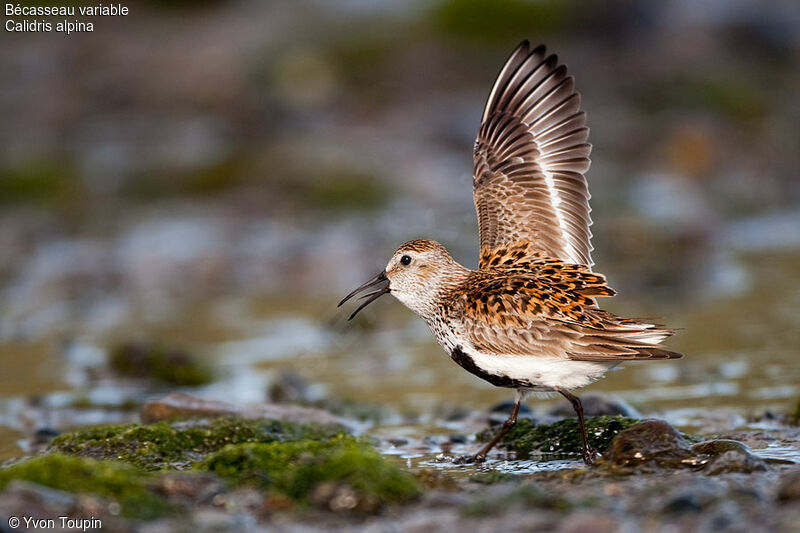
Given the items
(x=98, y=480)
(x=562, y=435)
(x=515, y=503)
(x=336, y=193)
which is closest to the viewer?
(x=515, y=503)

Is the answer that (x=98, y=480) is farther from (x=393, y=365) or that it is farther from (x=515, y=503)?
(x=393, y=365)

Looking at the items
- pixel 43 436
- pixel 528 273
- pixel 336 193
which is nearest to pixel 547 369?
pixel 528 273

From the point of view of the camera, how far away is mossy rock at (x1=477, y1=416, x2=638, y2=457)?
7.26 m

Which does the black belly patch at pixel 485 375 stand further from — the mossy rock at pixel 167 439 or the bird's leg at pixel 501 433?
the mossy rock at pixel 167 439

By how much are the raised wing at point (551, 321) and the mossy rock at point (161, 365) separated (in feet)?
14.9

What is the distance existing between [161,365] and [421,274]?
438cm

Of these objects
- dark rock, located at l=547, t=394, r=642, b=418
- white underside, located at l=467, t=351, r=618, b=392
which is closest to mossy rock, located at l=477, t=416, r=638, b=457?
white underside, located at l=467, t=351, r=618, b=392

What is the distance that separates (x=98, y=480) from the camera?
597 cm

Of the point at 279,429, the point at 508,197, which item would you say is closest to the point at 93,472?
the point at 279,429

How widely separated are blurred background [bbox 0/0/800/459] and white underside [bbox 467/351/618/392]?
84.8 inches

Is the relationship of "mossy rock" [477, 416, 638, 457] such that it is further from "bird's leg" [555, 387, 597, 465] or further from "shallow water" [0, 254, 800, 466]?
"shallow water" [0, 254, 800, 466]

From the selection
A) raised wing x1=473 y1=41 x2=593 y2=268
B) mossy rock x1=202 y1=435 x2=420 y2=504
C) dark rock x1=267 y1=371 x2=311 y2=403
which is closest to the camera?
mossy rock x1=202 y1=435 x2=420 y2=504

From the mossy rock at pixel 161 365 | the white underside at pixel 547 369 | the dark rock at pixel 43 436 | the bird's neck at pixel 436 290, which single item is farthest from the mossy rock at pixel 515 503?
the mossy rock at pixel 161 365

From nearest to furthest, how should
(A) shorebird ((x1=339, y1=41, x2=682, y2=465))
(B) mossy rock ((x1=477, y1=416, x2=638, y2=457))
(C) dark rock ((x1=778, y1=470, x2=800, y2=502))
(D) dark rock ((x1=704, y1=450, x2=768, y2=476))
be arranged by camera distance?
(C) dark rock ((x1=778, y1=470, x2=800, y2=502)) → (D) dark rock ((x1=704, y1=450, x2=768, y2=476)) → (A) shorebird ((x1=339, y1=41, x2=682, y2=465)) → (B) mossy rock ((x1=477, y1=416, x2=638, y2=457))
